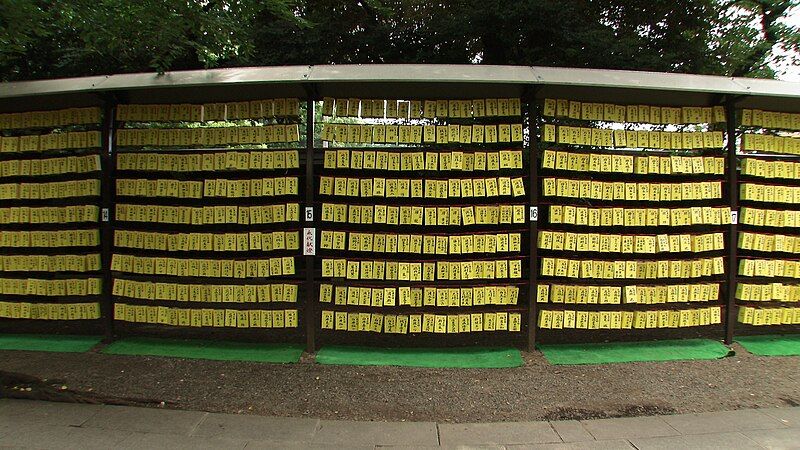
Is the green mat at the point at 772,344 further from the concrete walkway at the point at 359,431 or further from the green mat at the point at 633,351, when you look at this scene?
the concrete walkway at the point at 359,431

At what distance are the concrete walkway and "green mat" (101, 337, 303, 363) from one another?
1223 mm

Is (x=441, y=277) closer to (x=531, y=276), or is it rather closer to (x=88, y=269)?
(x=531, y=276)

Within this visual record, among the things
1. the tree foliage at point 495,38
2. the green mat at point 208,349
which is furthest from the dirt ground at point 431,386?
the tree foliage at point 495,38

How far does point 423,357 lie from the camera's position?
5.23 metres

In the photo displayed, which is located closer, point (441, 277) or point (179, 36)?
point (179, 36)

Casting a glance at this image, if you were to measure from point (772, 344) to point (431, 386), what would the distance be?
4616 mm

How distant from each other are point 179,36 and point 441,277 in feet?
13.2

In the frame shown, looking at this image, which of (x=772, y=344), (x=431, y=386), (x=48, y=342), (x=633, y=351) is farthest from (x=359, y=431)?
(x=772, y=344)

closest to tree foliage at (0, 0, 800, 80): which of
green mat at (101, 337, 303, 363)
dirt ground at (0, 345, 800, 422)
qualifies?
green mat at (101, 337, 303, 363)

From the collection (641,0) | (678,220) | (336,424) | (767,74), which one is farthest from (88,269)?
(767,74)

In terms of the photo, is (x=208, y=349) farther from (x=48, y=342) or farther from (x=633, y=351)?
(x=633, y=351)

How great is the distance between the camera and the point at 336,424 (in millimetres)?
3814

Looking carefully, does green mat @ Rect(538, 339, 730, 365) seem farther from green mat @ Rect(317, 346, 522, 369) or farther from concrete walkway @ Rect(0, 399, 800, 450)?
concrete walkway @ Rect(0, 399, 800, 450)

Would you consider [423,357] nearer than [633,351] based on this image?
Yes
